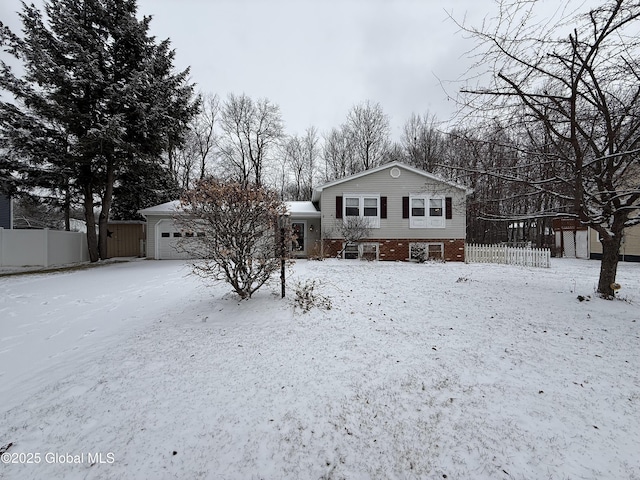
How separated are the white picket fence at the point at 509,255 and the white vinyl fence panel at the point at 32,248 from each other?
18511 mm

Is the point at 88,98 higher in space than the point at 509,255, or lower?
higher

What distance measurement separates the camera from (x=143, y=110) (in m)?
11.8

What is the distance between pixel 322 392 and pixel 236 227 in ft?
10.2

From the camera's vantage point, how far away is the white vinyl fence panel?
1108cm

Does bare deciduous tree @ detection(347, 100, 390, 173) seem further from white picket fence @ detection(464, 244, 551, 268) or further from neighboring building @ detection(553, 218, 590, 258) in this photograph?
neighboring building @ detection(553, 218, 590, 258)

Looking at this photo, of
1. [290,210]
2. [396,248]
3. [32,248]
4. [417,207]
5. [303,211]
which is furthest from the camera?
[303,211]

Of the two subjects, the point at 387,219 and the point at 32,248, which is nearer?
the point at 32,248

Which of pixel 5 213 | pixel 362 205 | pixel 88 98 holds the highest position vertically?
pixel 88 98

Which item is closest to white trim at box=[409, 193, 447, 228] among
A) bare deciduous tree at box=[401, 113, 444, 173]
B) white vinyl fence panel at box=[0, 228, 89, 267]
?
bare deciduous tree at box=[401, 113, 444, 173]

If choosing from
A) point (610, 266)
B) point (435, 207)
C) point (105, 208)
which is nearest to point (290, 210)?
point (435, 207)

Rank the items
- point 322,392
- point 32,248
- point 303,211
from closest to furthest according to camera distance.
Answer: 1. point 322,392
2. point 32,248
3. point 303,211

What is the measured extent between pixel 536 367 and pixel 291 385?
9.04 ft

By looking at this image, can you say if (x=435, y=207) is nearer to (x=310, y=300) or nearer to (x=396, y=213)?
(x=396, y=213)

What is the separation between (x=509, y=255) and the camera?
12828 mm
